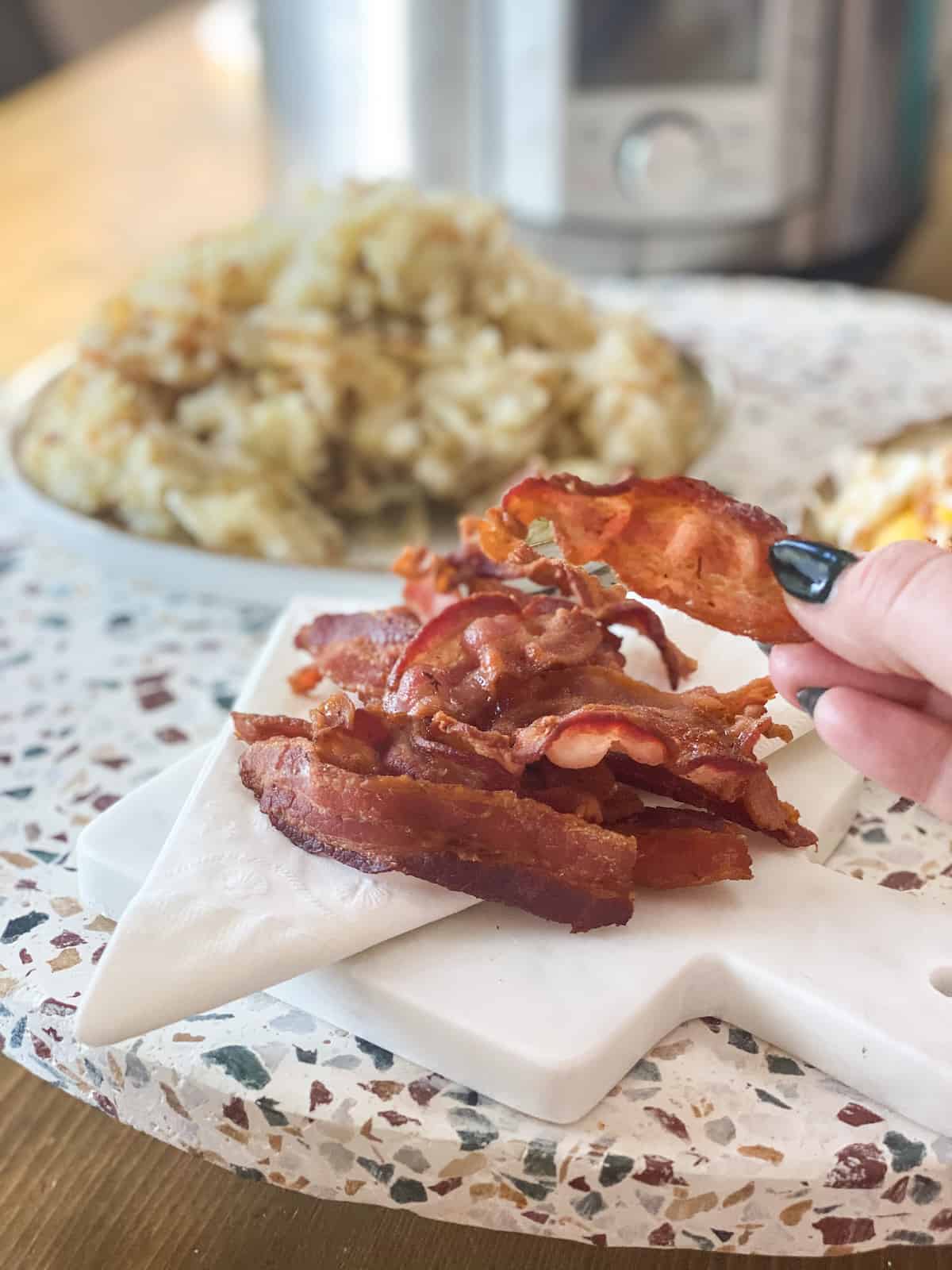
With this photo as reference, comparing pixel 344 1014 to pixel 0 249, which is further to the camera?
pixel 0 249

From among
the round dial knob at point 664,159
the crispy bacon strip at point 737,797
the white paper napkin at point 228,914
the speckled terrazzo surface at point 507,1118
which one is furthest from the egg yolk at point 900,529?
the round dial knob at point 664,159

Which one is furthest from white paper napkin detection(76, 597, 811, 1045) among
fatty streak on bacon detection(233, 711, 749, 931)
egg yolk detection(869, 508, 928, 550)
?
egg yolk detection(869, 508, 928, 550)

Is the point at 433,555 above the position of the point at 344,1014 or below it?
above

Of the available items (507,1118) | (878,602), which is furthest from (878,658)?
(507,1118)

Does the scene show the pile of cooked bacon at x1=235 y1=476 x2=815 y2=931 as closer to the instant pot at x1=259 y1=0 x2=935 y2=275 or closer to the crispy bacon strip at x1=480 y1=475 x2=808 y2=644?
the crispy bacon strip at x1=480 y1=475 x2=808 y2=644

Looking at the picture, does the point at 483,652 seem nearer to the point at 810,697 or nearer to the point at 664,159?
the point at 810,697

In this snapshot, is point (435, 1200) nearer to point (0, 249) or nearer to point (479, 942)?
point (479, 942)

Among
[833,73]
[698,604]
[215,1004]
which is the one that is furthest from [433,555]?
[833,73]
